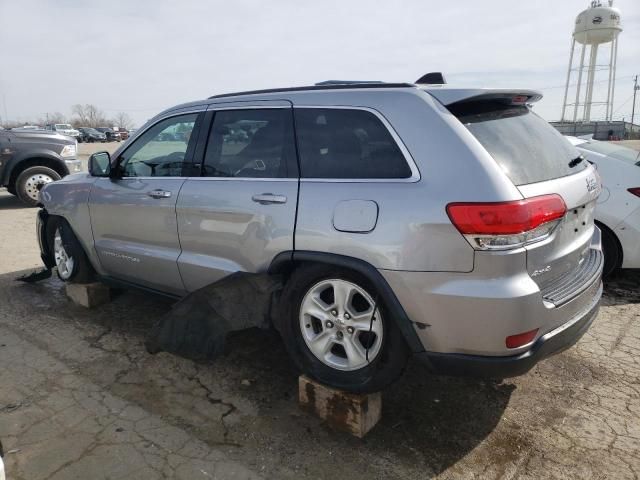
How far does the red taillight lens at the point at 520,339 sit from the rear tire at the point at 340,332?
0.52 metres

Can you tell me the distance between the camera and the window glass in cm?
371

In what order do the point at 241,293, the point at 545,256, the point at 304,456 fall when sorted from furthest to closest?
the point at 241,293 < the point at 304,456 < the point at 545,256

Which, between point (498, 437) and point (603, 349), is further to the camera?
point (603, 349)

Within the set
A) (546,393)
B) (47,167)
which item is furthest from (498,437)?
(47,167)

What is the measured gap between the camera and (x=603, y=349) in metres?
3.81

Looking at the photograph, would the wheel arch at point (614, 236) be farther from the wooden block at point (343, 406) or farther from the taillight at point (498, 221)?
the wooden block at point (343, 406)

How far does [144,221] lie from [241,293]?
1.22 meters

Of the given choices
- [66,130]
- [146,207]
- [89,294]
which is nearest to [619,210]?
[146,207]

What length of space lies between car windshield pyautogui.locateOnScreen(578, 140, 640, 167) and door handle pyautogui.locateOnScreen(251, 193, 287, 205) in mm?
3719

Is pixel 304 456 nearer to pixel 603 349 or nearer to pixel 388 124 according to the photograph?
pixel 388 124

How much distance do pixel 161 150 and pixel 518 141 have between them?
2631 millimetres

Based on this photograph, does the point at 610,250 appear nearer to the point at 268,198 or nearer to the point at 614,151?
the point at 614,151

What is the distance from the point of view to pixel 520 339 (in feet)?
7.72

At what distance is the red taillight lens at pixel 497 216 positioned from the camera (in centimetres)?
224
